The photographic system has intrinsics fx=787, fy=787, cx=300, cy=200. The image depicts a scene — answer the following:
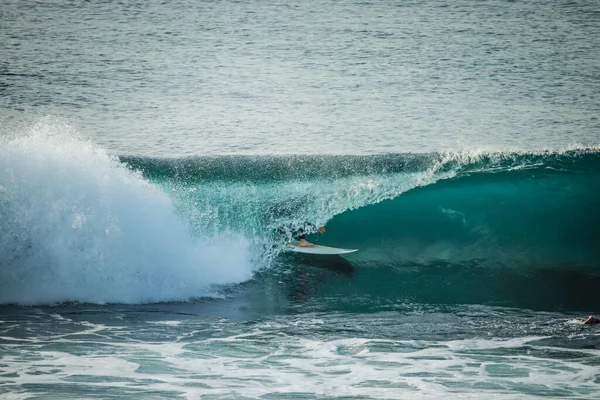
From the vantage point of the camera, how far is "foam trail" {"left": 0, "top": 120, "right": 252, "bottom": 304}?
1032 cm

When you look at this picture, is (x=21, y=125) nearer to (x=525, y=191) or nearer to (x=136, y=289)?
(x=136, y=289)

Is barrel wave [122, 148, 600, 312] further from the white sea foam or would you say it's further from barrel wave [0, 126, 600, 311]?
the white sea foam

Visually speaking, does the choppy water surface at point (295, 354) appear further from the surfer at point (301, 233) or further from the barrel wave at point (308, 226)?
the surfer at point (301, 233)

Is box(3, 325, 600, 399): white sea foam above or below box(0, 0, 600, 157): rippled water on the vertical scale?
below

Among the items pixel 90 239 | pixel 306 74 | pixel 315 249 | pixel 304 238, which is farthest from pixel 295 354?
pixel 306 74

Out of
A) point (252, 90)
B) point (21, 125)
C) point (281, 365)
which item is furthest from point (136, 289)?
point (252, 90)

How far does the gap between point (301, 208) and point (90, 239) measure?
378 centimetres

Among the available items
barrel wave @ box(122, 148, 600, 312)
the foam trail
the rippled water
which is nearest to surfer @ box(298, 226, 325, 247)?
barrel wave @ box(122, 148, 600, 312)

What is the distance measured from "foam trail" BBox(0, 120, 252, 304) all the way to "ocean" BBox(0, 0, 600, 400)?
0.03 m

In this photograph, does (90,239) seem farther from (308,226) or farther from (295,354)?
(295,354)

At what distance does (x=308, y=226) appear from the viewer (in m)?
12.6

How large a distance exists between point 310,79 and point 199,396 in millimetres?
17369

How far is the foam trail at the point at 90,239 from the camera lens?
33.9ft

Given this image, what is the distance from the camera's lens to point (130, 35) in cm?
2666
